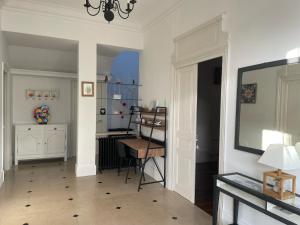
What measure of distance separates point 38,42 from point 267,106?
4527 millimetres

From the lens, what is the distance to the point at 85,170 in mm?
4715

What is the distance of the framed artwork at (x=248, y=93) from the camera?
2.44 metres

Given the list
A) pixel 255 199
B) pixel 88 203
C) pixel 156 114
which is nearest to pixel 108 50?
pixel 156 114

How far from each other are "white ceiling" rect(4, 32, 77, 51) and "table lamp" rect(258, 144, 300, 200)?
4.15 metres

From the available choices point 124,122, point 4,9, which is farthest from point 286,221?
point 124,122

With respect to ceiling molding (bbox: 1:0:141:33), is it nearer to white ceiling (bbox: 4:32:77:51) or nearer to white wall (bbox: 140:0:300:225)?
white ceiling (bbox: 4:32:77:51)

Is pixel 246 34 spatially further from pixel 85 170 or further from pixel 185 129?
pixel 85 170

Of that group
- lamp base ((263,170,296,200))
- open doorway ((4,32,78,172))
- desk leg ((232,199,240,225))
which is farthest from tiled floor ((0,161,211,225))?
lamp base ((263,170,296,200))

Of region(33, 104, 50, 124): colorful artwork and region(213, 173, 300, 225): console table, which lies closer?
region(213, 173, 300, 225): console table

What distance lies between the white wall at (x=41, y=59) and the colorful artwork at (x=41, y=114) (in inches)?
40.5

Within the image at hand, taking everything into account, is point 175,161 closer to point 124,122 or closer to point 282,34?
A: point 282,34

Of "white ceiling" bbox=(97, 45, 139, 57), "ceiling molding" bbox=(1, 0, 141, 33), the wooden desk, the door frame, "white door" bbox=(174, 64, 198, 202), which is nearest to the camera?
the door frame

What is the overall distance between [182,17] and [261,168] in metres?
2.57

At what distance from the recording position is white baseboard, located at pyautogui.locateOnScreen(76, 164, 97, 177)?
466 cm
